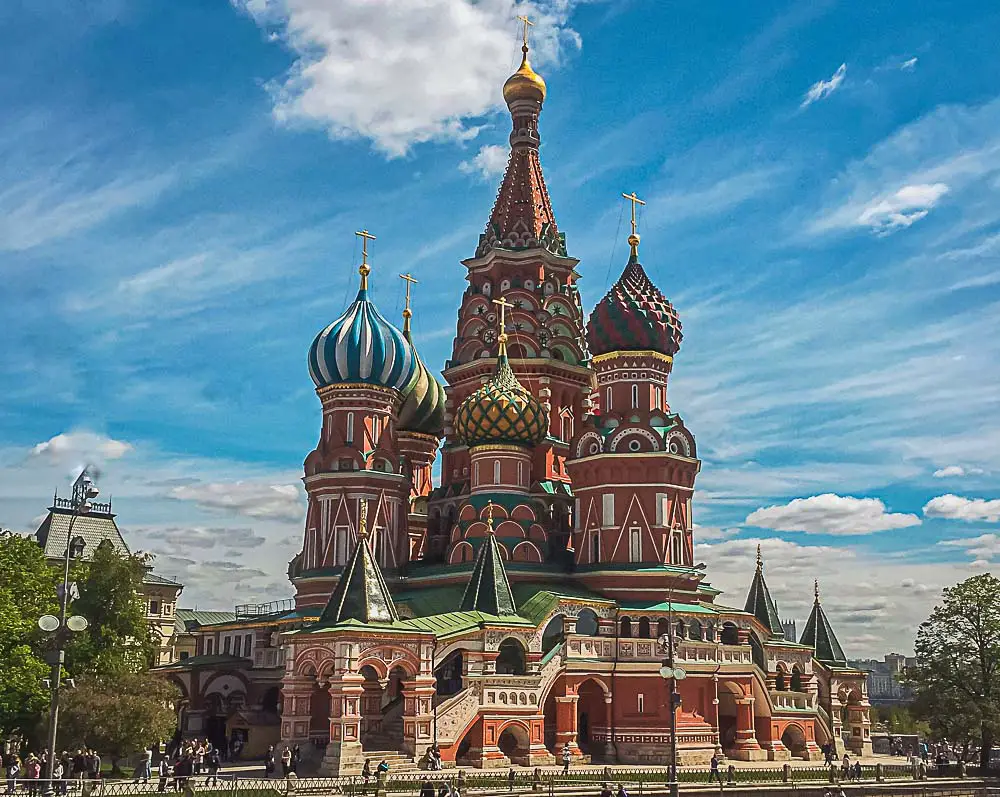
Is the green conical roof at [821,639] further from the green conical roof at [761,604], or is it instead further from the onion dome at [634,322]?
the onion dome at [634,322]

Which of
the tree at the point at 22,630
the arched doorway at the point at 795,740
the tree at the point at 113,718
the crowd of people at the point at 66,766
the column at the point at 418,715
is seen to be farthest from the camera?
the arched doorway at the point at 795,740

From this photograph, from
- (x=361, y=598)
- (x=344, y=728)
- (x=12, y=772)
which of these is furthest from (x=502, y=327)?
(x=12, y=772)

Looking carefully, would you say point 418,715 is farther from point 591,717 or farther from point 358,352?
point 358,352

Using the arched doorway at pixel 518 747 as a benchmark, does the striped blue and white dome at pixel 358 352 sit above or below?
above

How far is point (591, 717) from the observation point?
1716 inches

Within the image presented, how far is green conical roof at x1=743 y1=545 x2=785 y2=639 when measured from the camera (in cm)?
5266

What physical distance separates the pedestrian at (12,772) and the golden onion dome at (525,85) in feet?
123

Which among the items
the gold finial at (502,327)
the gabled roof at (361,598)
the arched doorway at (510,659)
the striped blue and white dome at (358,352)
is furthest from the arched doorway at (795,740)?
the striped blue and white dome at (358,352)

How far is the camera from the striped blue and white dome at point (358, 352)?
2029 inches

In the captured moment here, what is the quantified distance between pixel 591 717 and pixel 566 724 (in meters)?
2.64

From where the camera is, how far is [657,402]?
4803cm

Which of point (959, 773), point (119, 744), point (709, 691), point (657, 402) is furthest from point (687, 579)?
point (119, 744)

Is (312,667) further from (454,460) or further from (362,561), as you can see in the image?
(454,460)

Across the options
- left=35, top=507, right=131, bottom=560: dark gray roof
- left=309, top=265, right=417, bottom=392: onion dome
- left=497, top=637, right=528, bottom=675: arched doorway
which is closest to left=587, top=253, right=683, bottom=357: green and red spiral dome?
left=309, top=265, right=417, bottom=392: onion dome
